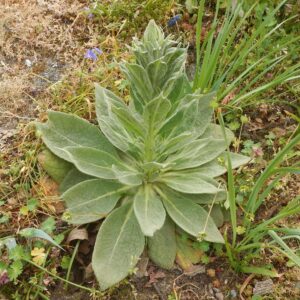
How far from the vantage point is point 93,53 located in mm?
2936

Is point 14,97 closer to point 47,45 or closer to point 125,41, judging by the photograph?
point 47,45

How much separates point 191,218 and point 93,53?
120 centimetres

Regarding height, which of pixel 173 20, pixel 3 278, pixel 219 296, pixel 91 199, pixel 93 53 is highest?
pixel 173 20

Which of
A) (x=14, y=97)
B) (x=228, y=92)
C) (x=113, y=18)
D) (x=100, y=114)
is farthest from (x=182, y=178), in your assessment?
(x=113, y=18)

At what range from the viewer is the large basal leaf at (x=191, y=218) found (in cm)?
228

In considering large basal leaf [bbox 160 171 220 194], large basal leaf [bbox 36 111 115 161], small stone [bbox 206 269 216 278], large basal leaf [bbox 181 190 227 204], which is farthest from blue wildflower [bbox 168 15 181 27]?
small stone [bbox 206 269 216 278]

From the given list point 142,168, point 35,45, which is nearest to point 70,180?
point 142,168

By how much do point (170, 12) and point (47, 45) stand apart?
82 cm

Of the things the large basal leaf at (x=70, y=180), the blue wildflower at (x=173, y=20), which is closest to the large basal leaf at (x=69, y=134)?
the large basal leaf at (x=70, y=180)

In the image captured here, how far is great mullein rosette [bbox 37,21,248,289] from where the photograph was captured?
2131 millimetres

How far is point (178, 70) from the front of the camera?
204 centimetres

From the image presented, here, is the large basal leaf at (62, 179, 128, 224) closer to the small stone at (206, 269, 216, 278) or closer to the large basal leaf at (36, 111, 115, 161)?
the large basal leaf at (36, 111, 115, 161)

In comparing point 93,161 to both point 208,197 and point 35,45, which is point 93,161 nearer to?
point 208,197

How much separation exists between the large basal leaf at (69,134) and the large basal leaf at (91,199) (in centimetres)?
23
